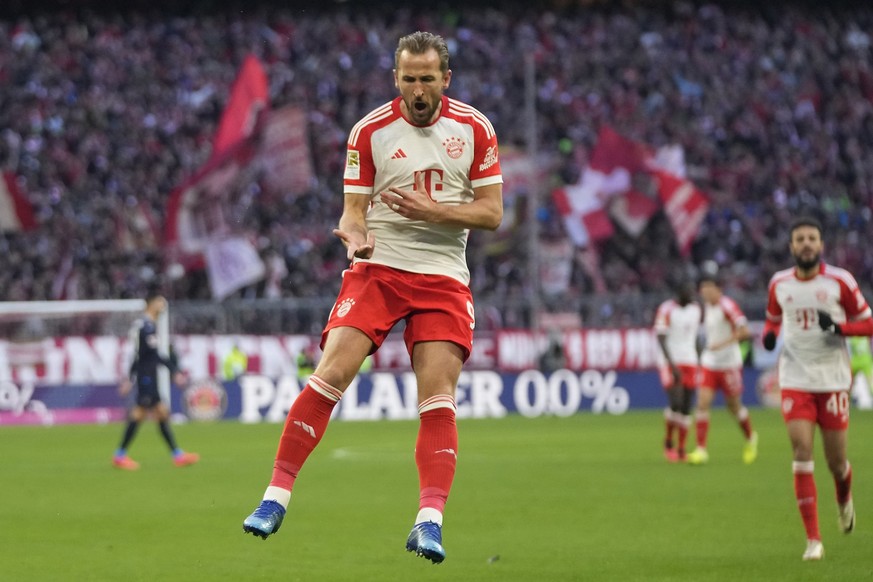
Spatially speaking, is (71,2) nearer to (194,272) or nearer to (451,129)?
(194,272)

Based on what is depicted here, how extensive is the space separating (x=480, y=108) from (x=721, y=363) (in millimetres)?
19706

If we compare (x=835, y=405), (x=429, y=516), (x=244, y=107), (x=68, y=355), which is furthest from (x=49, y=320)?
(x=429, y=516)

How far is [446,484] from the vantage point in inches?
255

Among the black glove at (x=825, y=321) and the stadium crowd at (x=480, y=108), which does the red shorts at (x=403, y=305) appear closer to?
the black glove at (x=825, y=321)

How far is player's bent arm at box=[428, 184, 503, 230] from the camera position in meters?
6.40

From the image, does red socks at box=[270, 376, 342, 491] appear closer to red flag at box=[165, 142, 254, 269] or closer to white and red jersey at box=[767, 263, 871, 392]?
white and red jersey at box=[767, 263, 871, 392]

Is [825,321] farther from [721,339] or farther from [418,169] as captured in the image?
[721,339]

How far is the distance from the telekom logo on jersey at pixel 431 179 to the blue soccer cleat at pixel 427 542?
4.95 feet

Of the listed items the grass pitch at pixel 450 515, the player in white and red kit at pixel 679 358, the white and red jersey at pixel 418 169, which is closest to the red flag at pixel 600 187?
the grass pitch at pixel 450 515

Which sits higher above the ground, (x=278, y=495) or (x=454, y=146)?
(x=454, y=146)

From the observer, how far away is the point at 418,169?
21.6ft

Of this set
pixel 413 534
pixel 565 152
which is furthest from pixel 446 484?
pixel 565 152

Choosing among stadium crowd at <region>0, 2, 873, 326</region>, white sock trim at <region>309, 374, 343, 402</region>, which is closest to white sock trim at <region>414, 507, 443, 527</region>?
white sock trim at <region>309, 374, 343, 402</region>

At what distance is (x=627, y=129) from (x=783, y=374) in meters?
26.6
